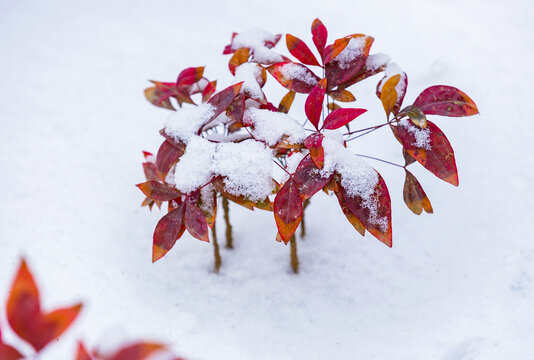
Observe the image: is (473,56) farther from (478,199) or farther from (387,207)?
(387,207)

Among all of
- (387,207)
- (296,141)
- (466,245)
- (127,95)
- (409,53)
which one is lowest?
(466,245)

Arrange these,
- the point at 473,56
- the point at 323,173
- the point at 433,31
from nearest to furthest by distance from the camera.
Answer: the point at 323,173 → the point at 473,56 → the point at 433,31

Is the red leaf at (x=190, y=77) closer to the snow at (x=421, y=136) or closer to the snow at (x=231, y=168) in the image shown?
the snow at (x=231, y=168)

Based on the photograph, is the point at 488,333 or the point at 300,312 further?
the point at 300,312

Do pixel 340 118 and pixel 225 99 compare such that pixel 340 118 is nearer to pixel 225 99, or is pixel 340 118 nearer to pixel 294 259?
pixel 225 99

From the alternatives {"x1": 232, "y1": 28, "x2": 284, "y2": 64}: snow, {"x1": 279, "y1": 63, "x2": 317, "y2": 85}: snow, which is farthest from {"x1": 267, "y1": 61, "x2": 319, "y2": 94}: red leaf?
{"x1": 232, "y1": 28, "x2": 284, "y2": 64}: snow

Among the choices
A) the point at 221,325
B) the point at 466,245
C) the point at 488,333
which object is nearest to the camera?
the point at 488,333

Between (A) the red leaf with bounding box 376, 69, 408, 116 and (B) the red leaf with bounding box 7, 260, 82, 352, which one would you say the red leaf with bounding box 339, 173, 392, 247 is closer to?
(A) the red leaf with bounding box 376, 69, 408, 116

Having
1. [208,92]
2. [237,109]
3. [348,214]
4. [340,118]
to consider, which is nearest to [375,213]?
[348,214]

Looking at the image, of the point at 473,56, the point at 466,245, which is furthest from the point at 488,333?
the point at 473,56
